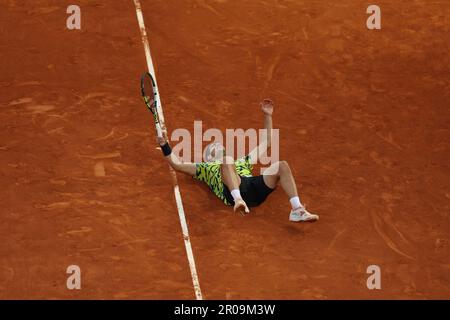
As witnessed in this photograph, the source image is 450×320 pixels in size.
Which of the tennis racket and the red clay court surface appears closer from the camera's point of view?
the red clay court surface

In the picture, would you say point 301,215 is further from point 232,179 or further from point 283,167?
point 232,179

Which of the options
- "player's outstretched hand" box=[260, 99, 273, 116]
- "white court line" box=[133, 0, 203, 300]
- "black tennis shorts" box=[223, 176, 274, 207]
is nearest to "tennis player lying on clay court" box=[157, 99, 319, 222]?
"black tennis shorts" box=[223, 176, 274, 207]

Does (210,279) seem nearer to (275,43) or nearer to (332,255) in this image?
(332,255)

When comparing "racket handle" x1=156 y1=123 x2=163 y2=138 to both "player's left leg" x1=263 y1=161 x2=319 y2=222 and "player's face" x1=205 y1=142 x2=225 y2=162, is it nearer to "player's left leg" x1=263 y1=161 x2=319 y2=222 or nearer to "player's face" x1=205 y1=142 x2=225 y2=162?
"player's face" x1=205 y1=142 x2=225 y2=162

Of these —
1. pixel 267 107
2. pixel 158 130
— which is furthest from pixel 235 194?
pixel 267 107

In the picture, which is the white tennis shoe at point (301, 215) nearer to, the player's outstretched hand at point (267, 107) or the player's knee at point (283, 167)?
the player's knee at point (283, 167)
